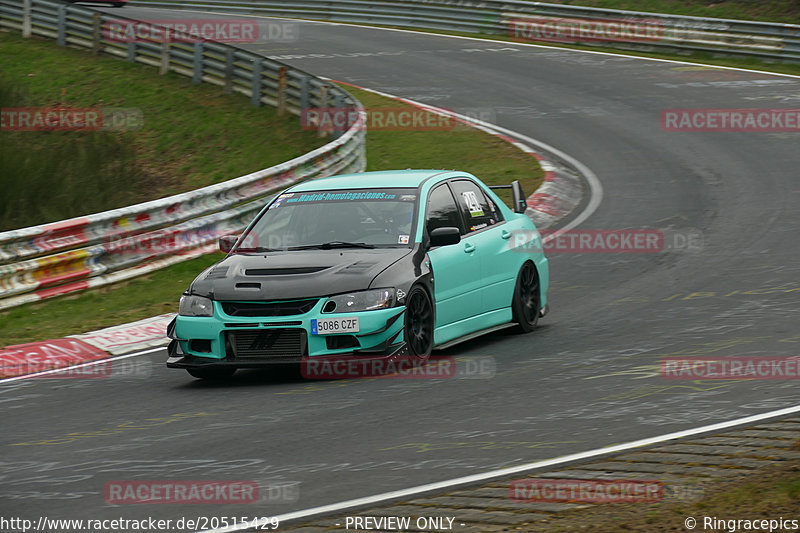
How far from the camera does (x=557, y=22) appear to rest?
119ft

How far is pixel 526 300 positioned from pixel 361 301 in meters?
2.55

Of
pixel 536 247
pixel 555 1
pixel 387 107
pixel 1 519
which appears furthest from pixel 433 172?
pixel 555 1

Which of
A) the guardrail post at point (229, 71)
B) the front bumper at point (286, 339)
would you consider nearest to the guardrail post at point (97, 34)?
the guardrail post at point (229, 71)

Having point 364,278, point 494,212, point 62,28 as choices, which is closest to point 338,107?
point 494,212

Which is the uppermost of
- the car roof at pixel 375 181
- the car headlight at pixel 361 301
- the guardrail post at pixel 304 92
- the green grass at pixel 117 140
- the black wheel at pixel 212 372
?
the car roof at pixel 375 181

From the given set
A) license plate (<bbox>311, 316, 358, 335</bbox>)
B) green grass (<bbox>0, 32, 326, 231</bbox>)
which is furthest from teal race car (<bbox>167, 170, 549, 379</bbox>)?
green grass (<bbox>0, 32, 326, 231</bbox>)

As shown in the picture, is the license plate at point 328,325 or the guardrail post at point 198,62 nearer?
the license plate at point 328,325

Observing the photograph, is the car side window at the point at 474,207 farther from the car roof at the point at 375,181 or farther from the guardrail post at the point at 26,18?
the guardrail post at the point at 26,18

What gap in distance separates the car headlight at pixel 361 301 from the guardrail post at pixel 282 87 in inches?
707

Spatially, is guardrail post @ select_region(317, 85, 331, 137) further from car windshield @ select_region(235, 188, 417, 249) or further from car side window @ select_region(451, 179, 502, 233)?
car windshield @ select_region(235, 188, 417, 249)

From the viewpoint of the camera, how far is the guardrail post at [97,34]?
108 feet

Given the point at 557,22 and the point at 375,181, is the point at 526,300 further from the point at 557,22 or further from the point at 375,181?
the point at 557,22

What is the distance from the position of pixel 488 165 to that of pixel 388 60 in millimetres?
14206

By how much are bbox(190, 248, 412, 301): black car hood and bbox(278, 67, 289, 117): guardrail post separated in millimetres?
17164
